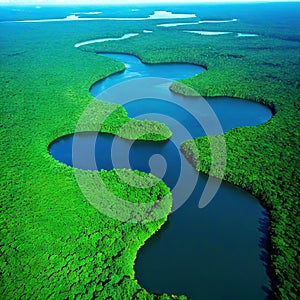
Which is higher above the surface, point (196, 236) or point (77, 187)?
point (77, 187)

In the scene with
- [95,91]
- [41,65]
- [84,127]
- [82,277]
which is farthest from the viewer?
[41,65]

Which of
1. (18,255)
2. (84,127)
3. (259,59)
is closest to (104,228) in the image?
(18,255)

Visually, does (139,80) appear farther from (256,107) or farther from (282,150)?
(282,150)

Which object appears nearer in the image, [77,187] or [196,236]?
[196,236]
